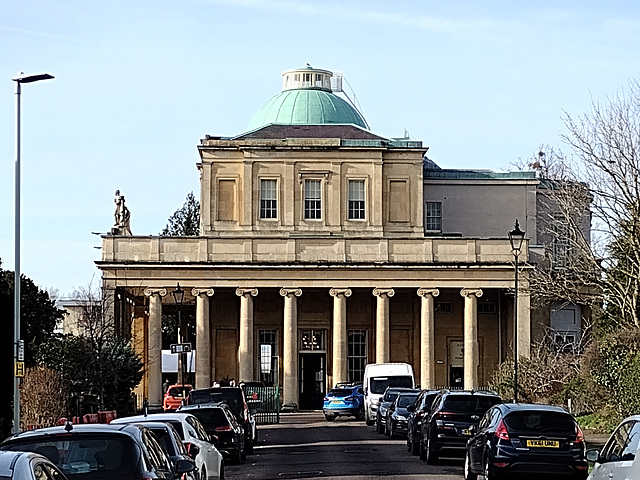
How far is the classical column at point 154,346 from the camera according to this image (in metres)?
66.1

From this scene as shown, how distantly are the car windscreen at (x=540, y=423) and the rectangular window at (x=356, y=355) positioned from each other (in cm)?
4907

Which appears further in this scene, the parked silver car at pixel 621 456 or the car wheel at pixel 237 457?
the car wheel at pixel 237 457

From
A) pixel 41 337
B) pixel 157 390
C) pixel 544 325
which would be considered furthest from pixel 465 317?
pixel 41 337

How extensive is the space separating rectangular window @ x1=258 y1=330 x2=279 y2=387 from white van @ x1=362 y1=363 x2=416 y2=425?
57.9ft

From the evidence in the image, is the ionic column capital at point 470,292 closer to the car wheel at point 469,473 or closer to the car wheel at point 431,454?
the car wheel at point 431,454

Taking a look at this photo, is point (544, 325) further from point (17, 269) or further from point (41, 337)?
point (17, 269)

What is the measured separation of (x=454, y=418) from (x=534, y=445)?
7.00 m

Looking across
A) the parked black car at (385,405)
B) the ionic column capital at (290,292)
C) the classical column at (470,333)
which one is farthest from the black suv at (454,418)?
the classical column at (470,333)

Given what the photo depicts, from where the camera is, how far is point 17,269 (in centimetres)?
3105

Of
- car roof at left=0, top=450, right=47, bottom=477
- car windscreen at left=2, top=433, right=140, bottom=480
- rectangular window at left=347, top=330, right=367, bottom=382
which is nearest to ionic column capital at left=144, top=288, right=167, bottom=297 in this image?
rectangular window at left=347, top=330, right=367, bottom=382

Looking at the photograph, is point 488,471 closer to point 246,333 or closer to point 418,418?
point 418,418

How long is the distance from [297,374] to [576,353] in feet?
Answer: 70.4

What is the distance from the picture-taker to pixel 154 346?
66.4 meters

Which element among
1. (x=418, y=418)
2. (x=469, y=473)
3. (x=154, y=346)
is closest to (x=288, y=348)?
(x=154, y=346)
